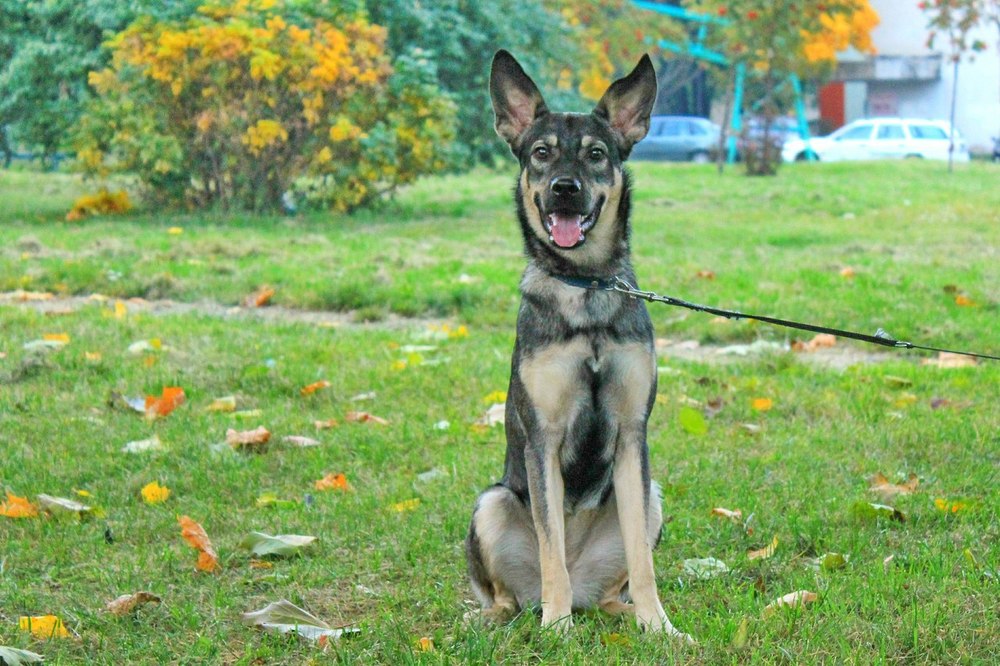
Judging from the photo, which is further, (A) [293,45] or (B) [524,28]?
(B) [524,28]

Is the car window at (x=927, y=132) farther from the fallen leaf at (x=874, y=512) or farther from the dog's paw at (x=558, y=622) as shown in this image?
the dog's paw at (x=558, y=622)

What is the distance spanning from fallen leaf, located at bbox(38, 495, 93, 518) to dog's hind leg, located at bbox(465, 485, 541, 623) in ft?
5.98

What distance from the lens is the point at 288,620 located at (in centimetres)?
389

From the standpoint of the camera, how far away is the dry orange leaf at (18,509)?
16.4 feet

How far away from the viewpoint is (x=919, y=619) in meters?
3.59

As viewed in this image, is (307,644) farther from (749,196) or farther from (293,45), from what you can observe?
(749,196)

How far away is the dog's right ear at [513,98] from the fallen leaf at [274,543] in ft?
5.40

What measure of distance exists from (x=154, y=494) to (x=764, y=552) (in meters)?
2.53

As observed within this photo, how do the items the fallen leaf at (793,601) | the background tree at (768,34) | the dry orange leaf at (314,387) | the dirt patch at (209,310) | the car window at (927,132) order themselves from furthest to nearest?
the car window at (927,132), the background tree at (768,34), the dirt patch at (209,310), the dry orange leaf at (314,387), the fallen leaf at (793,601)

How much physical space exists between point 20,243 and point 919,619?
A: 10.5 meters

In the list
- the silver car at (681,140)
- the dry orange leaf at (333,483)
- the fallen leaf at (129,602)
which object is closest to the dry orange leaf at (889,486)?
the dry orange leaf at (333,483)

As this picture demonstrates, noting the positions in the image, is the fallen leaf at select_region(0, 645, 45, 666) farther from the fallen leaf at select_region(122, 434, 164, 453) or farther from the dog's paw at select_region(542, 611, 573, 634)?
the fallen leaf at select_region(122, 434, 164, 453)

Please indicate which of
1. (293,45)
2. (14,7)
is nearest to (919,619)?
(293,45)

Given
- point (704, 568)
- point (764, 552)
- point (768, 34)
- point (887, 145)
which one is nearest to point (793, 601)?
point (704, 568)
